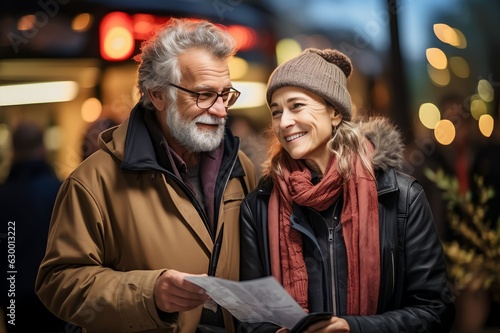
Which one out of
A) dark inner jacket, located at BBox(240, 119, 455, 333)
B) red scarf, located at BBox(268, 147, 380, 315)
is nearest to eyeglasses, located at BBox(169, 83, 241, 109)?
red scarf, located at BBox(268, 147, 380, 315)

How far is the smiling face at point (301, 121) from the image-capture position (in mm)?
2262

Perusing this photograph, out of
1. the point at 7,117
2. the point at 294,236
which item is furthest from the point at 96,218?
the point at 7,117

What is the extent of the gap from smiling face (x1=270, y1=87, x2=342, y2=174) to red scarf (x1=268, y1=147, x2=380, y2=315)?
3.3 inches

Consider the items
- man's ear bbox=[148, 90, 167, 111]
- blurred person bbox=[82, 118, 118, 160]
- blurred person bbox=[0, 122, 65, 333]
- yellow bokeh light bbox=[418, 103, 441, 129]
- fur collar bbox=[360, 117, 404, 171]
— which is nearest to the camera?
fur collar bbox=[360, 117, 404, 171]

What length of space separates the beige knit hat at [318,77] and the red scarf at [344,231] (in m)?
0.20

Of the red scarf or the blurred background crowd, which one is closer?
the red scarf

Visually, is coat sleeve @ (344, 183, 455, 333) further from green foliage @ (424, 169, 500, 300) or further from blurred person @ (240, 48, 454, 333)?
green foliage @ (424, 169, 500, 300)

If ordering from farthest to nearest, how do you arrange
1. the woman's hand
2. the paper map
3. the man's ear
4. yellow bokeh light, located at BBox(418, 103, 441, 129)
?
yellow bokeh light, located at BBox(418, 103, 441, 129) < the man's ear < the woman's hand < the paper map

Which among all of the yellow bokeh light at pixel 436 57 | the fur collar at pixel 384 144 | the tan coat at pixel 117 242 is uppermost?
the yellow bokeh light at pixel 436 57

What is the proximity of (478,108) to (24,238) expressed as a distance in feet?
7.87

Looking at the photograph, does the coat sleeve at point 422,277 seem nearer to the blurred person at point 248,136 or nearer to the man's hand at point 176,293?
the man's hand at point 176,293

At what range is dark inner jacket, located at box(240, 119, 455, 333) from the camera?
7.30 ft

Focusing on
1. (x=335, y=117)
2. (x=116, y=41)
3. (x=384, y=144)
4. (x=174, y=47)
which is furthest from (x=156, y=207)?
(x=116, y=41)

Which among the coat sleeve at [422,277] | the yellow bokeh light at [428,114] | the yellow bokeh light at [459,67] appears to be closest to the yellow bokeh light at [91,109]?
the coat sleeve at [422,277]
